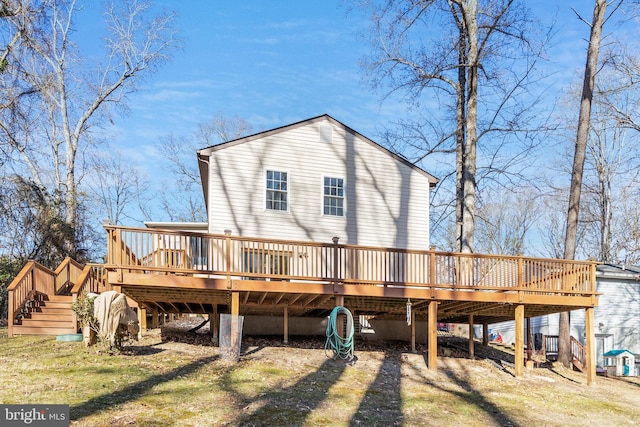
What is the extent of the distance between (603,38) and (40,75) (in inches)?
874

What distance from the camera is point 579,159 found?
61.5ft

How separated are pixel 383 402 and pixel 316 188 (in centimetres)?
789

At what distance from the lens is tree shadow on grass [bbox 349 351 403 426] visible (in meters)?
9.20

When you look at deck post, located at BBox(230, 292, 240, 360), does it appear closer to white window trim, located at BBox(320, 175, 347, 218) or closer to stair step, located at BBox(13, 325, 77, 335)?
stair step, located at BBox(13, 325, 77, 335)

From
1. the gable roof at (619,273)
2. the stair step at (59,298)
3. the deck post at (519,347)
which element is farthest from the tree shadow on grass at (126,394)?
the gable roof at (619,273)

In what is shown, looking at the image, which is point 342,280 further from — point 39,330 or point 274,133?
point 39,330

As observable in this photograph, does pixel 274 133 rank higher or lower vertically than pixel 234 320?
higher

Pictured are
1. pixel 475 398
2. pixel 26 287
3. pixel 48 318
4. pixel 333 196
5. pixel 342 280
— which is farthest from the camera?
pixel 333 196

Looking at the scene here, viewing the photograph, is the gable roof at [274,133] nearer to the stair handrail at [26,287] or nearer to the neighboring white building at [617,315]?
the stair handrail at [26,287]

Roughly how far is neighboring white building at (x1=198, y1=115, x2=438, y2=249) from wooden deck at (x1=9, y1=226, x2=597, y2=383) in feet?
7.04

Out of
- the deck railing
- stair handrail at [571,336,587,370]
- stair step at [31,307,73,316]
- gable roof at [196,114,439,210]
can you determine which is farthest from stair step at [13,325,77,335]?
stair handrail at [571,336,587,370]

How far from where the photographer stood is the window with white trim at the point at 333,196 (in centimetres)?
1717

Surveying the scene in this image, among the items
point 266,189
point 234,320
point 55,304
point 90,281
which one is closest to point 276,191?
point 266,189

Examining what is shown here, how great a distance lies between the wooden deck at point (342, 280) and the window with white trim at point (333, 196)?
109 inches
